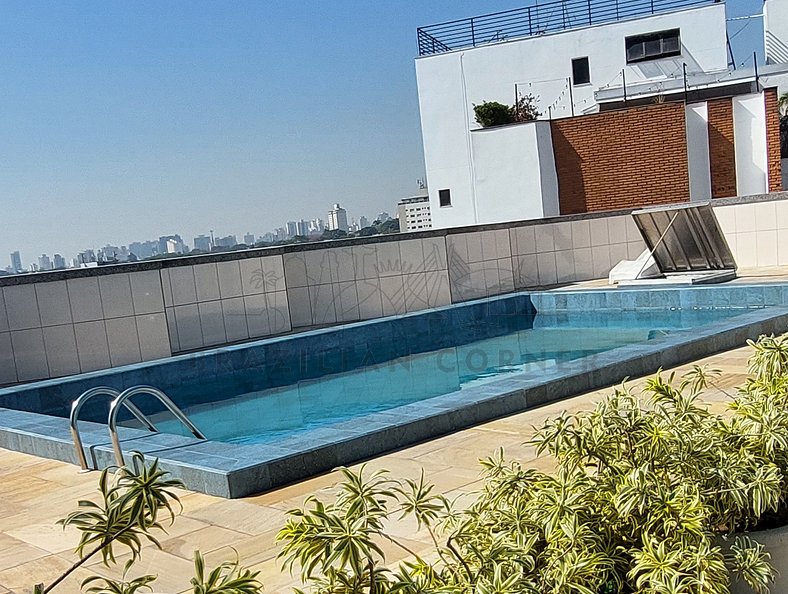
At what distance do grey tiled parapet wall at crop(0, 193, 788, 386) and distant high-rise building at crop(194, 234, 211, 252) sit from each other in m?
1.09

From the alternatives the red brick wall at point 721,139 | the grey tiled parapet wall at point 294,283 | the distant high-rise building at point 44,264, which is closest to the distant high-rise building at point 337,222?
the grey tiled parapet wall at point 294,283

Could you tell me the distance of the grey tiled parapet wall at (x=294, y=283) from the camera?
911 cm

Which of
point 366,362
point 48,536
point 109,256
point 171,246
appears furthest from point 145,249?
point 48,536

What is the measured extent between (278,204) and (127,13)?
834 cm

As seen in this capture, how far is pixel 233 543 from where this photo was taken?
3.73 meters

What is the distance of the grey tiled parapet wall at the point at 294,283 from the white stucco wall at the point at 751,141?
5.02 metres

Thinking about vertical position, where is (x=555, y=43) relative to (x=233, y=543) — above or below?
above

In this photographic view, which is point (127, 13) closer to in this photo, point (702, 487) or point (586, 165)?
point (586, 165)

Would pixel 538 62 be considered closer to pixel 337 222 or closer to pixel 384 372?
pixel 337 222

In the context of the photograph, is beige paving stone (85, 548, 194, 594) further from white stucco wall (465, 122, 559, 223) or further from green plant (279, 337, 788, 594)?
white stucco wall (465, 122, 559, 223)

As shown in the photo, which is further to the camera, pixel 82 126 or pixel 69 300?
pixel 82 126

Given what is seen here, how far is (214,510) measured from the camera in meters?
4.26

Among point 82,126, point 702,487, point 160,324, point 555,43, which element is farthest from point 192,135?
point 702,487

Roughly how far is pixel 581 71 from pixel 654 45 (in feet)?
7.15
